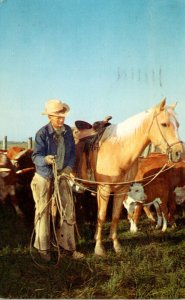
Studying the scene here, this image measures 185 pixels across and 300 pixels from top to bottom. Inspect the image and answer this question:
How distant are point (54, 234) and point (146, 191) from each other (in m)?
1.76

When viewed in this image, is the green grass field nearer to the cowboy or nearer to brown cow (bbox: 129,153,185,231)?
the cowboy

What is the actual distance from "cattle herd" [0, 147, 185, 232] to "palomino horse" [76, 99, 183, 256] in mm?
560

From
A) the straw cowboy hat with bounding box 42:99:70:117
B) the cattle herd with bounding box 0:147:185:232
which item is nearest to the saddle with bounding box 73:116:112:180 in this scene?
the straw cowboy hat with bounding box 42:99:70:117

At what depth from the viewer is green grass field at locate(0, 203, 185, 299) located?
179 inches

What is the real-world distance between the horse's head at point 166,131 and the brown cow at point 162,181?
1.08m

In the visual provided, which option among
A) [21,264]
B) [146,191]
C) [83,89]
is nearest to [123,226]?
[146,191]

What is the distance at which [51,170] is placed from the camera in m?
4.96

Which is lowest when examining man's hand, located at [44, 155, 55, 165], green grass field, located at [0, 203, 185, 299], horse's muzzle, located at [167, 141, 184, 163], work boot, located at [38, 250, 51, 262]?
green grass field, located at [0, 203, 185, 299]

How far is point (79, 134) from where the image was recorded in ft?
18.8

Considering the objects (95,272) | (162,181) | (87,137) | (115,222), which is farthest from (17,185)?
(162,181)

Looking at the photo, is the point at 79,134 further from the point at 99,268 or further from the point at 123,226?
the point at 99,268

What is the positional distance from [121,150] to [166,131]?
2.14 feet

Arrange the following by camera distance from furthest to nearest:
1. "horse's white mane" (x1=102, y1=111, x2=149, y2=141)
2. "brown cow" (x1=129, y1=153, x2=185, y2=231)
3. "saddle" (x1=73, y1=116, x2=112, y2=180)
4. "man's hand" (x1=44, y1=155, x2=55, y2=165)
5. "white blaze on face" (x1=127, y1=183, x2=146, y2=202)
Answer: "brown cow" (x1=129, y1=153, x2=185, y2=231)
"white blaze on face" (x1=127, y1=183, x2=146, y2=202)
"saddle" (x1=73, y1=116, x2=112, y2=180)
"horse's white mane" (x1=102, y1=111, x2=149, y2=141)
"man's hand" (x1=44, y1=155, x2=55, y2=165)

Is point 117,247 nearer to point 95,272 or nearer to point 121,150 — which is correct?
point 95,272
